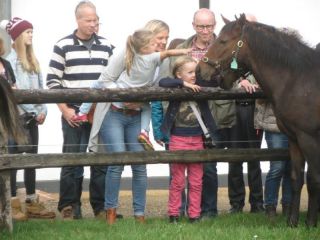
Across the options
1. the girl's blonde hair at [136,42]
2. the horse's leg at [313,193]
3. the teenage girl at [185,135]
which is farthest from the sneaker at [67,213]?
the horse's leg at [313,193]

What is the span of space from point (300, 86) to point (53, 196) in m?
4.09

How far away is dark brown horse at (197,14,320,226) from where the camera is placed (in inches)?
340

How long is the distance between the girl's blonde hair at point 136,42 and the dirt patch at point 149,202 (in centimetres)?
208

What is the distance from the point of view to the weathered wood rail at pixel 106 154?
28.3 ft

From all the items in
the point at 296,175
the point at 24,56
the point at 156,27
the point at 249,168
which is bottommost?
the point at 249,168

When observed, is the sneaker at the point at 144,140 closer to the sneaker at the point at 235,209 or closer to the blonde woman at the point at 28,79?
the blonde woman at the point at 28,79

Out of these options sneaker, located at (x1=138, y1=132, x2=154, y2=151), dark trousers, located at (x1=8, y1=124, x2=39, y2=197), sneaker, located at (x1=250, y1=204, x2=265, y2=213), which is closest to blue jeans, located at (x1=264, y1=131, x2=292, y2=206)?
sneaker, located at (x1=250, y1=204, x2=265, y2=213)

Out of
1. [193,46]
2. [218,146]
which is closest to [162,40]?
[193,46]

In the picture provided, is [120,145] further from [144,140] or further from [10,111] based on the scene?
[10,111]

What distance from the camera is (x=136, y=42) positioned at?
892cm

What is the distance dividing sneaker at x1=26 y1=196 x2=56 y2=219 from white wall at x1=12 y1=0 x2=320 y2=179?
191cm

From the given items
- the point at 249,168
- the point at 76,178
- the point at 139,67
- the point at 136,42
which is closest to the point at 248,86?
the point at 139,67

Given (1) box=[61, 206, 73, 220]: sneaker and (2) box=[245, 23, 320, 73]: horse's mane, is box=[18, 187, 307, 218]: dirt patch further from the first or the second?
(2) box=[245, 23, 320, 73]: horse's mane

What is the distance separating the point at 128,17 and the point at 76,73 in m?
2.42
